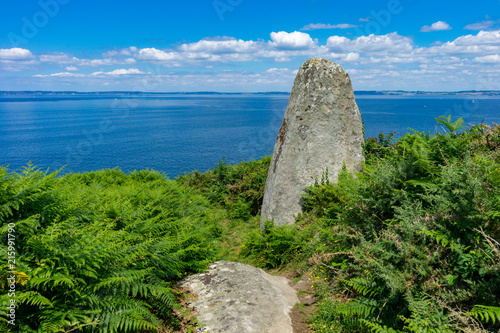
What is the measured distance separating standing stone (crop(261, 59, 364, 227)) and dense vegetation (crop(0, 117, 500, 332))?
3.24 meters

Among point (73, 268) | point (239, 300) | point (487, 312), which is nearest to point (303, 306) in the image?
point (239, 300)

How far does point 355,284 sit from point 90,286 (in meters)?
4.10

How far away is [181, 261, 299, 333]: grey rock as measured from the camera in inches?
189

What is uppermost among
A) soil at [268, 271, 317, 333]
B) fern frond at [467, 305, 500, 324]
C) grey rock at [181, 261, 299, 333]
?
fern frond at [467, 305, 500, 324]

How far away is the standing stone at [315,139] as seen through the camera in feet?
34.6

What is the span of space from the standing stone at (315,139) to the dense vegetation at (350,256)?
3.24m

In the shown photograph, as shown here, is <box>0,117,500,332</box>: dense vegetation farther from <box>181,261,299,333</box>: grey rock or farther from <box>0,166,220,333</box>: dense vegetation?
<box>181,261,299,333</box>: grey rock

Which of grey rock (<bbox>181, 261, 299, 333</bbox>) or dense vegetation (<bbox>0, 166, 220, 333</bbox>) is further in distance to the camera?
grey rock (<bbox>181, 261, 299, 333</bbox>)

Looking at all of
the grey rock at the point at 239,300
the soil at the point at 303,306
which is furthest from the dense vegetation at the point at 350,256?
the grey rock at the point at 239,300

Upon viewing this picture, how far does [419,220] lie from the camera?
5035mm

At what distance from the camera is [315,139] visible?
10.6 meters

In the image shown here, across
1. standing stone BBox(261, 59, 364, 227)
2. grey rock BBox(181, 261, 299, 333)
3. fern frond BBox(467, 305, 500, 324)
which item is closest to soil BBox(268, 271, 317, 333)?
grey rock BBox(181, 261, 299, 333)

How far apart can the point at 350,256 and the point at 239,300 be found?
88.1 inches

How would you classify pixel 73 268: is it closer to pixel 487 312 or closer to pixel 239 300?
pixel 239 300
